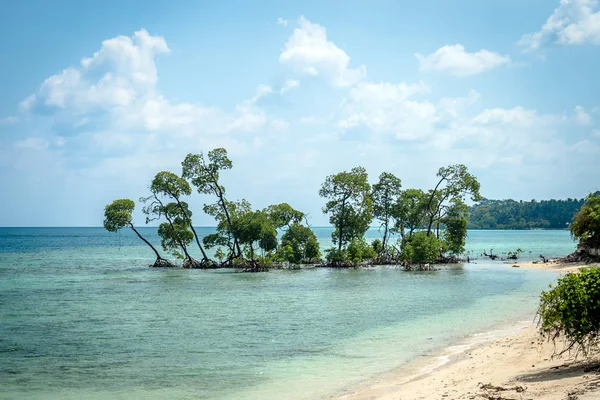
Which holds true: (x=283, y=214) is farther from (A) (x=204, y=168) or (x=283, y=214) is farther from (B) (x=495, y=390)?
(B) (x=495, y=390)

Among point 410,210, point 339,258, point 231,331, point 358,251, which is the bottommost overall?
point 231,331

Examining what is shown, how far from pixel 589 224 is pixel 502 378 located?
148 feet

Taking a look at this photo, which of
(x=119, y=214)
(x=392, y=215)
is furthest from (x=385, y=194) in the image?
(x=119, y=214)

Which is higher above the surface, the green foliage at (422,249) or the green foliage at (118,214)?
the green foliage at (118,214)

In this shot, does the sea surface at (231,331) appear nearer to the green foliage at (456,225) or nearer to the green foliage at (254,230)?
the green foliage at (254,230)

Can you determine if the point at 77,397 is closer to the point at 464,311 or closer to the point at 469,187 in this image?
the point at 464,311

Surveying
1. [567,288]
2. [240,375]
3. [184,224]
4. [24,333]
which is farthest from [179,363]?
[184,224]

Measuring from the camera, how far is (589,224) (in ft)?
162

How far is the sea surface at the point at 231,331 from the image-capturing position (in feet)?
46.9

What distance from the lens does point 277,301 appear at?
3159cm

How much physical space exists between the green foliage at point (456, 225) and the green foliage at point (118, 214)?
39.4m

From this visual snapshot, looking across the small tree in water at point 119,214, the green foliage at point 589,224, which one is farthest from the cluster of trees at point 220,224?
the green foliage at point 589,224

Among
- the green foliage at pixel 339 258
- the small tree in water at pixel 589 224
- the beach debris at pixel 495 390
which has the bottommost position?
the green foliage at pixel 339 258

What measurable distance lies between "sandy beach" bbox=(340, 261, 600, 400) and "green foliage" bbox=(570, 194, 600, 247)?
3805cm
